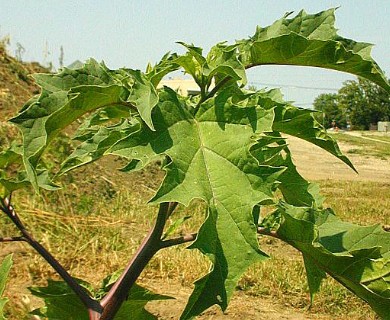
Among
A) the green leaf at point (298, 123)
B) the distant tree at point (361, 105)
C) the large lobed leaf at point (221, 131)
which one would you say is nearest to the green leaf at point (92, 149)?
the large lobed leaf at point (221, 131)

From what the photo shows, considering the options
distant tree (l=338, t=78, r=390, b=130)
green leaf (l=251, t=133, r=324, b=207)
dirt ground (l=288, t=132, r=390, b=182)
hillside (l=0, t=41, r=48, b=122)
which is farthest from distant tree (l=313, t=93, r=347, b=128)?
green leaf (l=251, t=133, r=324, b=207)

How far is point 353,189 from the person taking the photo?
9398mm

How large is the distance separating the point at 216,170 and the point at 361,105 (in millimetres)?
49541

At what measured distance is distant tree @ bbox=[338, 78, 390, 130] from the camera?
46.9 metres

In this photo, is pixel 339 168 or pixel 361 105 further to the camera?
pixel 361 105

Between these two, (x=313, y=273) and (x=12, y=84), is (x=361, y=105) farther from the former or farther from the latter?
(x=313, y=273)

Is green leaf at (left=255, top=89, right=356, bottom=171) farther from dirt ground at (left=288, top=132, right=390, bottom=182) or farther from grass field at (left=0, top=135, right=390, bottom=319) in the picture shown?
dirt ground at (left=288, top=132, right=390, bottom=182)

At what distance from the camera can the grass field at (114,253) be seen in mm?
3158

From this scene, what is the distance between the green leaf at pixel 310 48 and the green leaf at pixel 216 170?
0.14 meters

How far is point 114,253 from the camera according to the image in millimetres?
3553

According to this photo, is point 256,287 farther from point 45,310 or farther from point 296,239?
point 296,239

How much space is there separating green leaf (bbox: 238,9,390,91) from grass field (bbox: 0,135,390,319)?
1.85 metres

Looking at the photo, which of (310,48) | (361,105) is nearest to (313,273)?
(310,48)

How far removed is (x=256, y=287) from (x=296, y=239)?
227 centimetres
